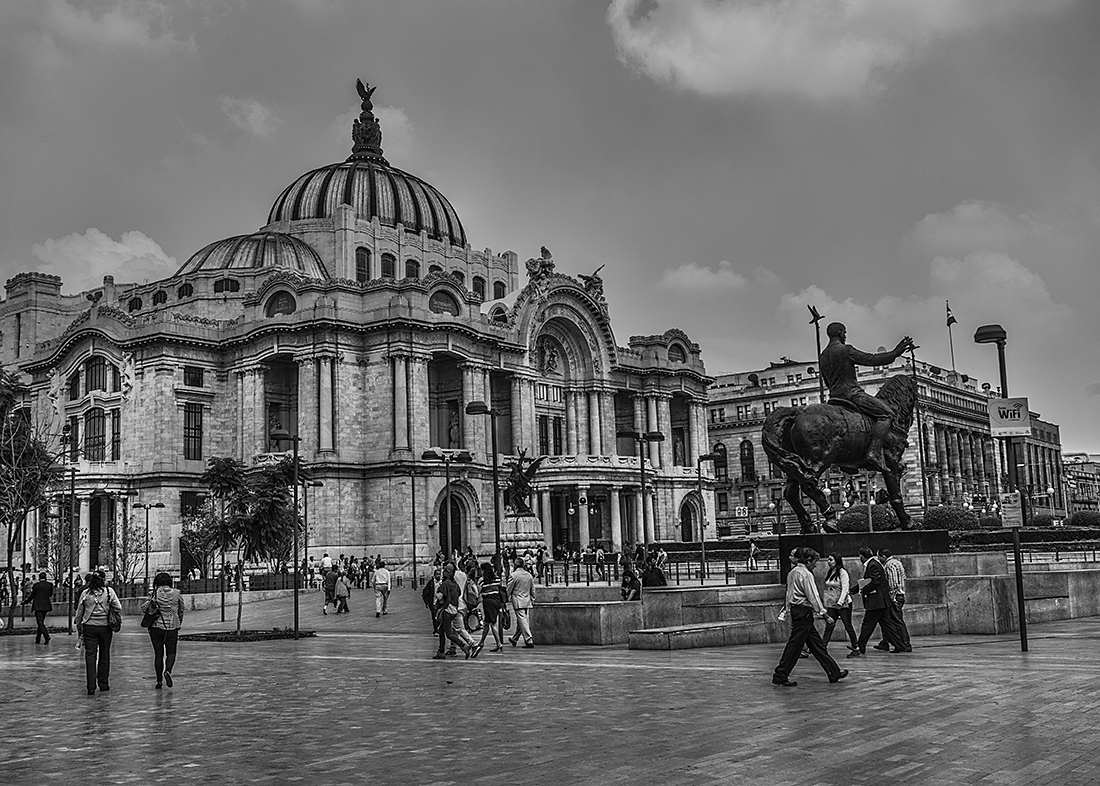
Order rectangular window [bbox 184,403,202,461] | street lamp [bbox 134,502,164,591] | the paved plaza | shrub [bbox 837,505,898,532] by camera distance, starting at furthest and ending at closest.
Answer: rectangular window [bbox 184,403,202,461] → street lamp [bbox 134,502,164,591] → shrub [bbox 837,505,898,532] → the paved plaza

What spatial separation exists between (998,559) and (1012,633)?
5.03 meters

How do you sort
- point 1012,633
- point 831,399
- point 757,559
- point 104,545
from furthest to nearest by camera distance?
point 104,545 < point 757,559 < point 831,399 < point 1012,633

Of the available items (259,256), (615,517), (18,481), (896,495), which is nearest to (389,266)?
(259,256)

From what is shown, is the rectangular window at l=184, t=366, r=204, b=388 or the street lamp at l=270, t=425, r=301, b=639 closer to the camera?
the street lamp at l=270, t=425, r=301, b=639

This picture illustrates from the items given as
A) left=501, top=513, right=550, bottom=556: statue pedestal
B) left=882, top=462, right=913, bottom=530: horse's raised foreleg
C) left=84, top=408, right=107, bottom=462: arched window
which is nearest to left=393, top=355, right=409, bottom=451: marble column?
left=501, top=513, right=550, bottom=556: statue pedestal

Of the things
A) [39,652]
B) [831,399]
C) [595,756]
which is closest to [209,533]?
[39,652]

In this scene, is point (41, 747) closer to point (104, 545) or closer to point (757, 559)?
point (757, 559)

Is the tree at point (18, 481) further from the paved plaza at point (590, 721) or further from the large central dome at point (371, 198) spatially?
the large central dome at point (371, 198)

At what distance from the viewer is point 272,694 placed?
17000mm

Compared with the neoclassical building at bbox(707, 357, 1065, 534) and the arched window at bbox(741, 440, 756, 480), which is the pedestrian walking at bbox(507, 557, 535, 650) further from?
the arched window at bbox(741, 440, 756, 480)

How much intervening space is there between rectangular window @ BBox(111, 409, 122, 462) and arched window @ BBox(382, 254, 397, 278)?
873 inches

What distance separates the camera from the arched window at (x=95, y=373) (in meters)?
75.1

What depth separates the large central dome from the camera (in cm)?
8906

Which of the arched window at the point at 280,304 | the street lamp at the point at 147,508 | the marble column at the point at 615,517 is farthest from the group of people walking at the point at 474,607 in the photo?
the arched window at the point at 280,304
